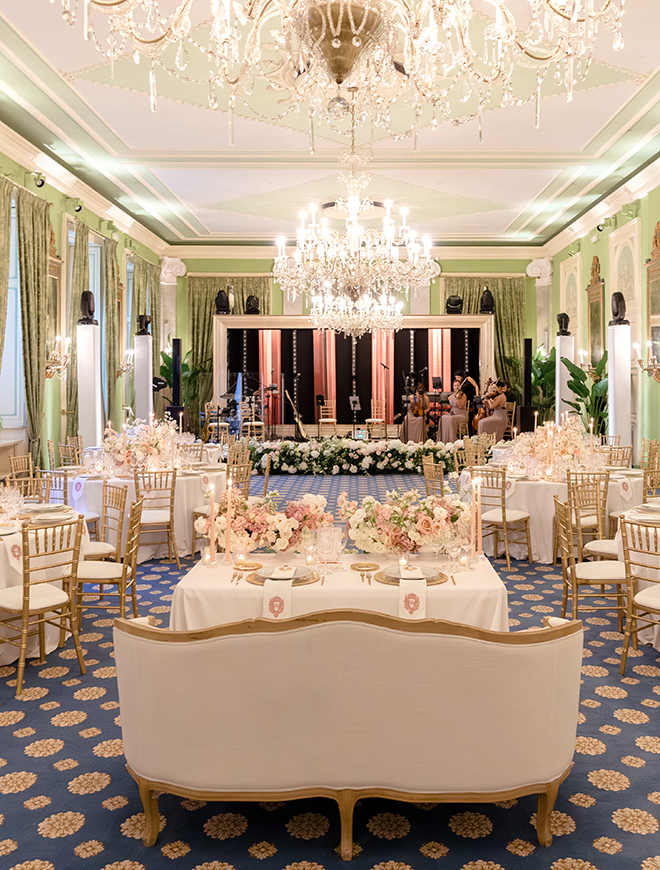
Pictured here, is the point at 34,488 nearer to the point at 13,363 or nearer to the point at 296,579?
the point at 13,363

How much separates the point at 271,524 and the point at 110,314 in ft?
32.8

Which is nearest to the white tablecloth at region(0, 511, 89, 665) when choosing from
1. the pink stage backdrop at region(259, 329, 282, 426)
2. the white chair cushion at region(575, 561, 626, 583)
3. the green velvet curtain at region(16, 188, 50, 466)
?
the white chair cushion at region(575, 561, 626, 583)

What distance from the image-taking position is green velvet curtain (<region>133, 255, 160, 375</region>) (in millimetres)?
14695

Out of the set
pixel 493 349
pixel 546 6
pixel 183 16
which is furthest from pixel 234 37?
pixel 493 349

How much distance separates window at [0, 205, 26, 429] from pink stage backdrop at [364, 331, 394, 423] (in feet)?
40.6

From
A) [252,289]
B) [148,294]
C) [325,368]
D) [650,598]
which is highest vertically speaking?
[252,289]

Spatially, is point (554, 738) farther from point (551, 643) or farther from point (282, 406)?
point (282, 406)

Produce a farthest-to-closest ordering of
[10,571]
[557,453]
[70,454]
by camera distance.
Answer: [70,454] < [557,453] < [10,571]

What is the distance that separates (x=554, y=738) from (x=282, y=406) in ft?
58.8

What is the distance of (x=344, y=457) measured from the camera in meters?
13.3

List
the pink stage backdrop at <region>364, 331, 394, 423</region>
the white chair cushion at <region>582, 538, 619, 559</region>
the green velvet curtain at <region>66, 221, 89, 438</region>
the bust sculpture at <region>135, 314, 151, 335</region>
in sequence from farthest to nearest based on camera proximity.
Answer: the pink stage backdrop at <region>364, 331, 394, 423</region>
the bust sculpture at <region>135, 314, 151, 335</region>
the green velvet curtain at <region>66, 221, 89, 438</region>
the white chair cushion at <region>582, 538, 619, 559</region>

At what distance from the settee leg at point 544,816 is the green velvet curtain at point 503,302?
15.3m

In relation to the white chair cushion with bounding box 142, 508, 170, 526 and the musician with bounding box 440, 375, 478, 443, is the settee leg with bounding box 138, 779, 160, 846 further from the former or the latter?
the musician with bounding box 440, 375, 478, 443

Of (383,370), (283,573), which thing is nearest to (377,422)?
(383,370)
